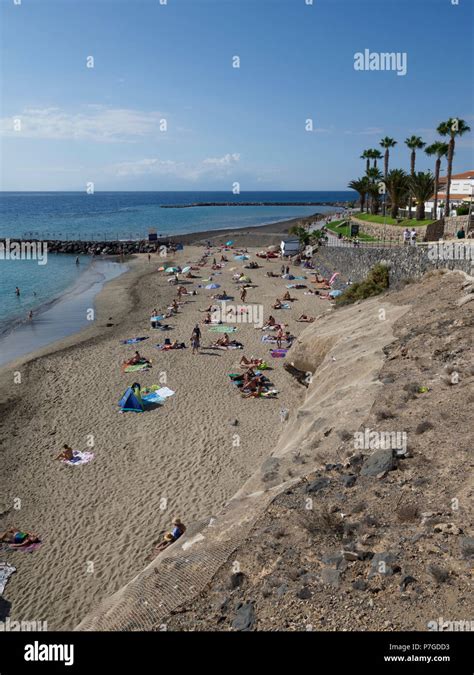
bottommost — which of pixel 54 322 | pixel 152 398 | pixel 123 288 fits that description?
pixel 152 398

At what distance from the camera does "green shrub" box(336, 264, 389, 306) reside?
2032 cm

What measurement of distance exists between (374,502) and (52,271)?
5386 cm

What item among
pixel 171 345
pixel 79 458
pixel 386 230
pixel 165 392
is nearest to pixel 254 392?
pixel 165 392

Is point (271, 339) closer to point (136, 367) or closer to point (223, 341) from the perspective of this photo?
point (223, 341)

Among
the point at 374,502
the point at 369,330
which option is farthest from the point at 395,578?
the point at 369,330

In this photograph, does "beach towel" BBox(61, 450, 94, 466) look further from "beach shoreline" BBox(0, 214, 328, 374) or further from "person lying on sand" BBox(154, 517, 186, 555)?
"beach shoreline" BBox(0, 214, 328, 374)

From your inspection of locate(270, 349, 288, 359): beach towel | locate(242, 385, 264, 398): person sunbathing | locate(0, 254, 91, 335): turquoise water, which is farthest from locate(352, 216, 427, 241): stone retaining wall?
locate(0, 254, 91, 335): turquoise water

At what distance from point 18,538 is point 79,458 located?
352cm

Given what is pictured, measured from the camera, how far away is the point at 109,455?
14383 mm

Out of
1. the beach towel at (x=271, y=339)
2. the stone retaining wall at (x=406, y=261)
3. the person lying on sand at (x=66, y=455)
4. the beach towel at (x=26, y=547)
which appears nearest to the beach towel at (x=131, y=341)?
the beach towel at (x=271, y=339)

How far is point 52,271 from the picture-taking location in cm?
5416

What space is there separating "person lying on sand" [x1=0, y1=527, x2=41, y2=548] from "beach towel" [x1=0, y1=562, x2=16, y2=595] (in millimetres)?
602
